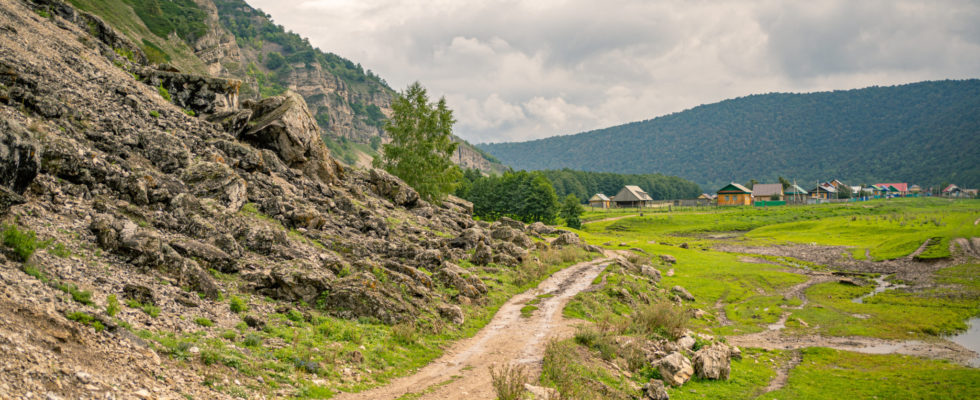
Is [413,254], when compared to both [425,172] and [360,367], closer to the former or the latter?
[360,367]

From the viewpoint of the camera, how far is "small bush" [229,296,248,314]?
16734 millimetres

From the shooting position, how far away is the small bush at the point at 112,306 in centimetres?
1254

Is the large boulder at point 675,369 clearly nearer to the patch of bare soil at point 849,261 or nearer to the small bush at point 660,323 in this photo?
the small bush at point 660,323

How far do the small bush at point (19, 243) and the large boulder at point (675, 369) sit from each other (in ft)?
69.0

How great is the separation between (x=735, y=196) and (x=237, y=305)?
557 feet

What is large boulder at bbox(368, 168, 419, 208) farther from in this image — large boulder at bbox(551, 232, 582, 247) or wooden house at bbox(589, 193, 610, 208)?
wooden house at bbox(589, 193, 610, 208)

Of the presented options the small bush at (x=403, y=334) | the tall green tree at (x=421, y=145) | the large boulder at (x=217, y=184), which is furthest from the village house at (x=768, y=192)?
the large boulder at (x=217, y=184)

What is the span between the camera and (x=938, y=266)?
167 feet

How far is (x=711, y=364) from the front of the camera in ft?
66.1

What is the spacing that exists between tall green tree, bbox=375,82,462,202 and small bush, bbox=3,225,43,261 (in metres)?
46.8

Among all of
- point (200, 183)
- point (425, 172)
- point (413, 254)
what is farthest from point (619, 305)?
point (425, 172)

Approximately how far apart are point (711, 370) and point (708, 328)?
12.4 m

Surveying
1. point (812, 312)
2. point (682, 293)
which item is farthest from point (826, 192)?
point (682, 293)

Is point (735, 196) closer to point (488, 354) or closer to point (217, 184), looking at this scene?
point (488, 354)
